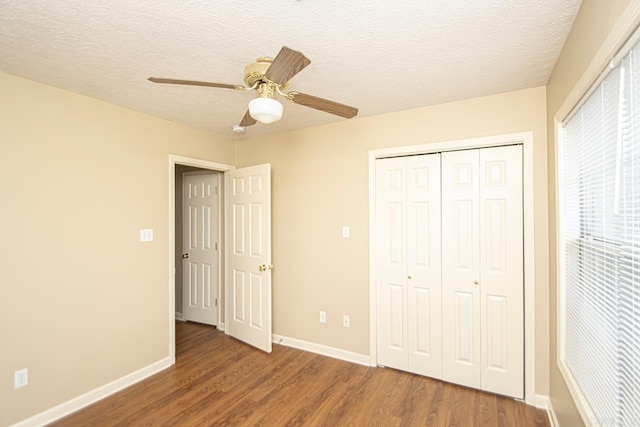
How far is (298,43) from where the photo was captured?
5.58 ft

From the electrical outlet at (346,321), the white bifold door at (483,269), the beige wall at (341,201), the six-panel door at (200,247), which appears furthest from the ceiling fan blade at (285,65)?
the six-panel door at (200,247)

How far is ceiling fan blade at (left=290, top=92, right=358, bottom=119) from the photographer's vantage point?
1.63 m

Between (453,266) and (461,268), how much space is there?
0.06 m

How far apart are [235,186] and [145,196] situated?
1.03 m

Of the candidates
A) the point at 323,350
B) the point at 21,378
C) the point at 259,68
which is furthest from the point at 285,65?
the point at 323,350

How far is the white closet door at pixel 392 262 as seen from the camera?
9.30 feet

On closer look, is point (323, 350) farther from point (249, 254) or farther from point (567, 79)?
point (567, 79)

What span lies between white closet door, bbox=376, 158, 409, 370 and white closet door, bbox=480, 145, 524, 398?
0.66m

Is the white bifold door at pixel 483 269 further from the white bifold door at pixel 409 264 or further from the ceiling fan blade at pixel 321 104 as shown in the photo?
the ceiling fan blade at pixel 321 104

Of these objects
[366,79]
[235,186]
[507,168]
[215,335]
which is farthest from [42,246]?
[507,168]

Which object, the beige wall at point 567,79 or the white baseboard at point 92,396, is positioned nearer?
the beige wall at point 567,79

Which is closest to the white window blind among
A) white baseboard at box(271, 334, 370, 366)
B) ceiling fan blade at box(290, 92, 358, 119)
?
ceiling fan blade at box(290, 92, 358, 119)

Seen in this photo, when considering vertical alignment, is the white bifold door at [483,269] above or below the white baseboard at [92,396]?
above

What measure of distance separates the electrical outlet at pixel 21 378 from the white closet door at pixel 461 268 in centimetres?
321
